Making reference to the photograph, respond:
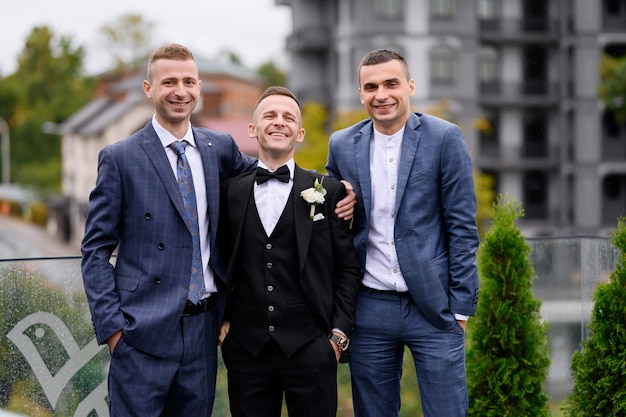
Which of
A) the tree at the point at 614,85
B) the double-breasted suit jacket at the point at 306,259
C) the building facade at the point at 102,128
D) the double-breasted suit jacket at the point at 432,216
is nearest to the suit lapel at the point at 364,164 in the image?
the double-breasted suit jacket at the point at 432,216

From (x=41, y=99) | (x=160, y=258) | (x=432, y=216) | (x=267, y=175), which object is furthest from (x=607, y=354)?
(x=41, y=99)

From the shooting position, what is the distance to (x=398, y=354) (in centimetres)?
454

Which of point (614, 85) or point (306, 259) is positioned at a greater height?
point (614, 85)

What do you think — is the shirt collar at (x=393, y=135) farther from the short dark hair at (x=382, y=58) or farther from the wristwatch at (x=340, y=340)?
the wristwatch at (x=340, y=340)

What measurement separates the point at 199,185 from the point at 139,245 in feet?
1.39

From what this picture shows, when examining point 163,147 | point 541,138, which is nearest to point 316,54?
point 541,138

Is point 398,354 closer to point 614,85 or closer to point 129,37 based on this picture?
point 614,85

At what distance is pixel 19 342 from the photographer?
16.6ft

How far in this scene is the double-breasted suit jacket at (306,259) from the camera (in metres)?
4.25

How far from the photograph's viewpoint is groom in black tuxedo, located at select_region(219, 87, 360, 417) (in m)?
4.23

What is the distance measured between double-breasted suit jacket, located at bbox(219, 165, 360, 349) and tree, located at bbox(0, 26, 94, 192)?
63.3m

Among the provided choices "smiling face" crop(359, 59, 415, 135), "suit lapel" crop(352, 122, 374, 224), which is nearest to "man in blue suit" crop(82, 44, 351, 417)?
"suit lapel" crop(352, 122, 374, 224)

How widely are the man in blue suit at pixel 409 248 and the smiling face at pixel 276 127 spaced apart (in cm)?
38

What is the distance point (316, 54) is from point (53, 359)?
120 ft
